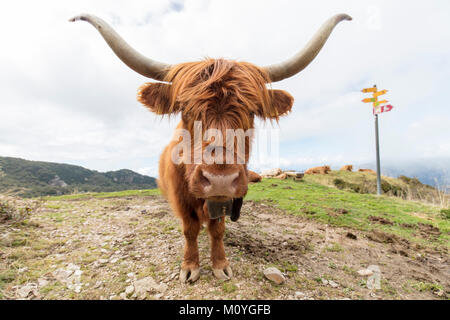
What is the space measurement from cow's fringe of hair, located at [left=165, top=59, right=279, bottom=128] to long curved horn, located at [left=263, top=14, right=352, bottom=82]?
233mm

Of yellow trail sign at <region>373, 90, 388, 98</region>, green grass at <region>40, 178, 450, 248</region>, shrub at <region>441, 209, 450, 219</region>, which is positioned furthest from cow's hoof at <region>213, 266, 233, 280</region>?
yellow trail sign at <region>373, 90, 388, 98</region>

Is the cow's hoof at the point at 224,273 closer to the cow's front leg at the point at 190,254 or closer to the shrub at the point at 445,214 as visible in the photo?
the cow's front leg at the point at 190,254

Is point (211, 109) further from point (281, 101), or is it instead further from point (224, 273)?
point (224, 273)

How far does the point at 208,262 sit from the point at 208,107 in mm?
2312

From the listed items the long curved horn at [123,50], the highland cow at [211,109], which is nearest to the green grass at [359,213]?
the highland cow at [211,109]

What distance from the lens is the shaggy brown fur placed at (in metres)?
1.91

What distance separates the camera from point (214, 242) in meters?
2.78

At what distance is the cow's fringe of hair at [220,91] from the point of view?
1.97 meters

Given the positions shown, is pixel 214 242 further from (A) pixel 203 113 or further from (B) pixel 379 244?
(B) pixel 379 244

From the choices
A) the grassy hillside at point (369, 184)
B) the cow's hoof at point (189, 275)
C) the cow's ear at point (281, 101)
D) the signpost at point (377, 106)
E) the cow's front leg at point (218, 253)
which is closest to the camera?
the cow's hoof at point (189, 275)

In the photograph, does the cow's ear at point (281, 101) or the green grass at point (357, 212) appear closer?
the cow's ear at point (281, 101)

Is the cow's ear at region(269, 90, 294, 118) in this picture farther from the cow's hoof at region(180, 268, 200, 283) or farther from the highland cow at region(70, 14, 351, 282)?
the cow's hoof at region(180, 268, 200, 283)

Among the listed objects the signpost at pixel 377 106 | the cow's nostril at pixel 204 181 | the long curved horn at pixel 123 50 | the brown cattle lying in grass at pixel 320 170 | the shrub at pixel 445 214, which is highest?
the signpost at pixel 377 106
